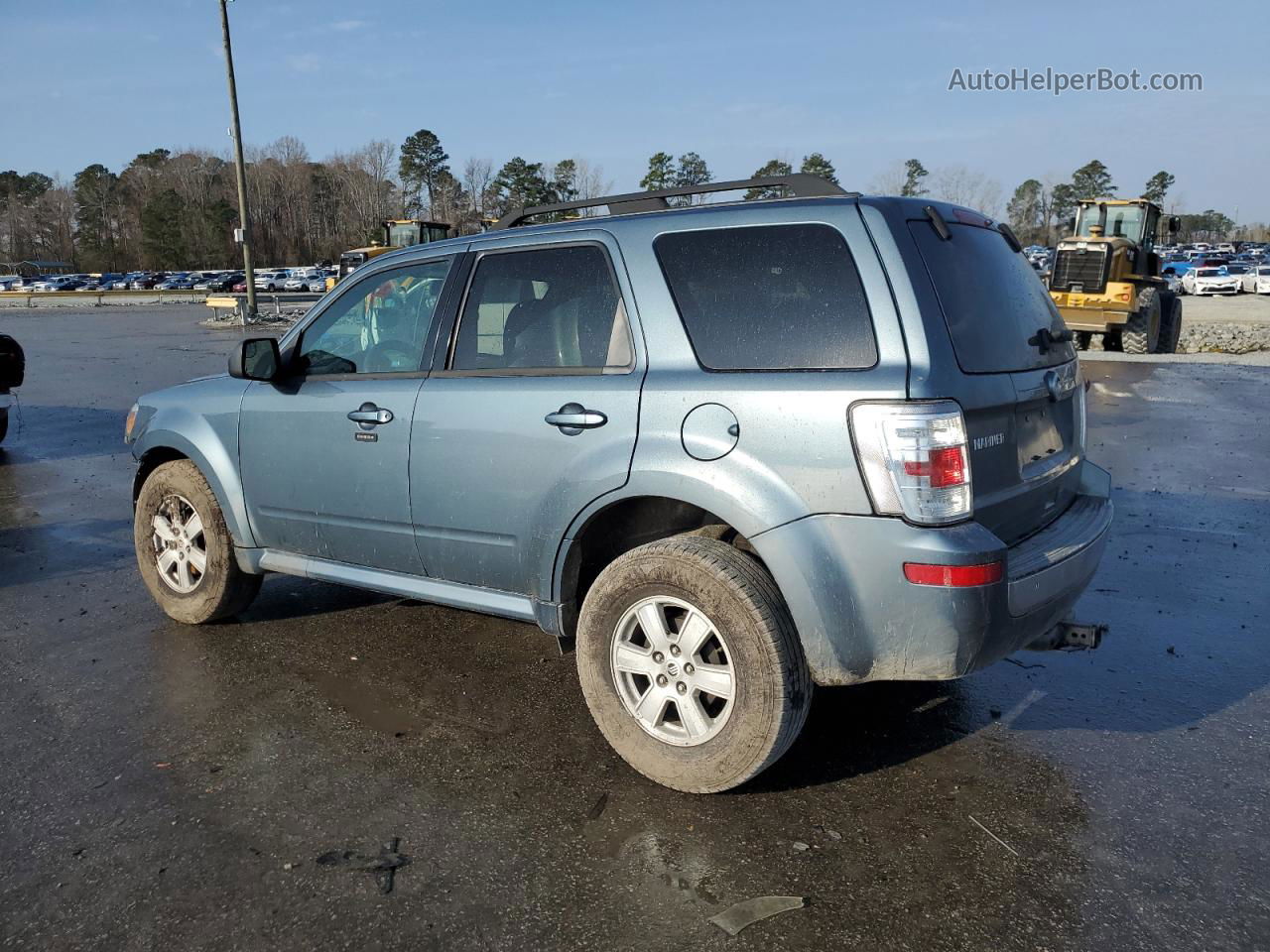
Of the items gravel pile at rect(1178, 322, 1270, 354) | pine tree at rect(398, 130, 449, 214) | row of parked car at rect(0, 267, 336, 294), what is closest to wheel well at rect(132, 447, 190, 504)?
gravel pile at rect(1178, 322, 1270, 354)

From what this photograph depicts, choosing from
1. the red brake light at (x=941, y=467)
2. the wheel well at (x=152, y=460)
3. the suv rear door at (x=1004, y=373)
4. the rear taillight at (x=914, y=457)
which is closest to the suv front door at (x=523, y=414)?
the rear taillight at (x=914, y=457)

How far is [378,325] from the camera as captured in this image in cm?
463

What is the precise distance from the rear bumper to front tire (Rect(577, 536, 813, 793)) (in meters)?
0.12

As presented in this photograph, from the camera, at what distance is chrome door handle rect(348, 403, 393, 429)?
4.31 meters

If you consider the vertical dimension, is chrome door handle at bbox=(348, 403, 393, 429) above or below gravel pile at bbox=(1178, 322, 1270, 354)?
above

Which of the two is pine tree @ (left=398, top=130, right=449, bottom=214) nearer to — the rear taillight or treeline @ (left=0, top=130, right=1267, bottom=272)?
treeline @ (left=0, top=130, right=1267, bottom=272)

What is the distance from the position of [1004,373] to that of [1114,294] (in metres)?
19.7

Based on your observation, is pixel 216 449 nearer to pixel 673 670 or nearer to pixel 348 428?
pixel 348 428

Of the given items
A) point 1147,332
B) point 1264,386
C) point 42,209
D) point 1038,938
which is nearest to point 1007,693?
point 1038,938

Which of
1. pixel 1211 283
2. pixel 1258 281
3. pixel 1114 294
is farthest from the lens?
pixel 1258 281

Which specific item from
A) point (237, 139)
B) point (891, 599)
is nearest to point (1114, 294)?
point (891, 599)

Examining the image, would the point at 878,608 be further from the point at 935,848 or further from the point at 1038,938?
the point at 1038,938

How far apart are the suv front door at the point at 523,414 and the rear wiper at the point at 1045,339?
1.49 metres

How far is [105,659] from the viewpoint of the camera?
4.82m
